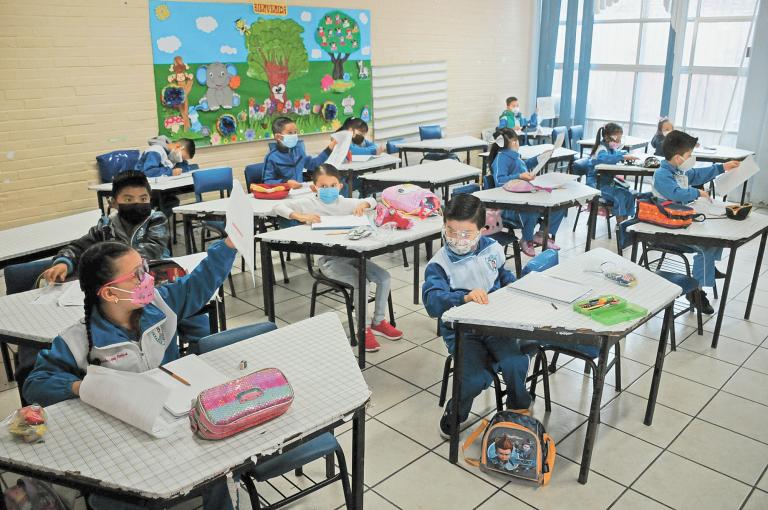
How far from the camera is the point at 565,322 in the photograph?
8.26 feet

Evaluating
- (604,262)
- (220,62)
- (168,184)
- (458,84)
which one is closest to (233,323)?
Result: (168,184)

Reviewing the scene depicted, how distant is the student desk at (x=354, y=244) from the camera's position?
3541mm

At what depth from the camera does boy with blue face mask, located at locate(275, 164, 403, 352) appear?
12.9ft

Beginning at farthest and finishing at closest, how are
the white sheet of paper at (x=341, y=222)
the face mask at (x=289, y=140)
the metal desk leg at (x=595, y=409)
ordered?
the face mask at (x=289, y=140) → the white sheet of paper at (x=341, y=222) → the metal desk leg at (x=595, y=409)

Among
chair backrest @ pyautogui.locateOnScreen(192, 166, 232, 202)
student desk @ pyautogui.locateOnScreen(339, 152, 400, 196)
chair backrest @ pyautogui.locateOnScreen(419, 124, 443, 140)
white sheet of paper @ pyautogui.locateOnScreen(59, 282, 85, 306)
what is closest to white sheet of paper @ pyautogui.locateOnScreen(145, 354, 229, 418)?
white sheet of paper @ pyautogui.locateOnScreen(59, 282, 85, 306)

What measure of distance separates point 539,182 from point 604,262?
208 cm

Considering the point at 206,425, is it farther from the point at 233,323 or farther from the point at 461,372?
the point at 233,323

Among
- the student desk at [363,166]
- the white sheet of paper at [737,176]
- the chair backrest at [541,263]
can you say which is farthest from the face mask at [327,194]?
the white sheet of paper at [737,176]

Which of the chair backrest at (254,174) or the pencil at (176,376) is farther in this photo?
the chair backrest at (254,174)

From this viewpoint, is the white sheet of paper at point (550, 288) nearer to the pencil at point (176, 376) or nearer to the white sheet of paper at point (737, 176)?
the pencil at point (176, 376)

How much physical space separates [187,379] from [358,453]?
0.62m

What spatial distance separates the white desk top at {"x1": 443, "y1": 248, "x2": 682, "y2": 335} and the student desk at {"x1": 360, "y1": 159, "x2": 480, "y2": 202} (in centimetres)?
258

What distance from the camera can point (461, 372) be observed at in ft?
8.91

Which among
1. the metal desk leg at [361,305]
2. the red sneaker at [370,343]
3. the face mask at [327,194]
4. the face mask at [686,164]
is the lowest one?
the red sneaker at [370,343]
